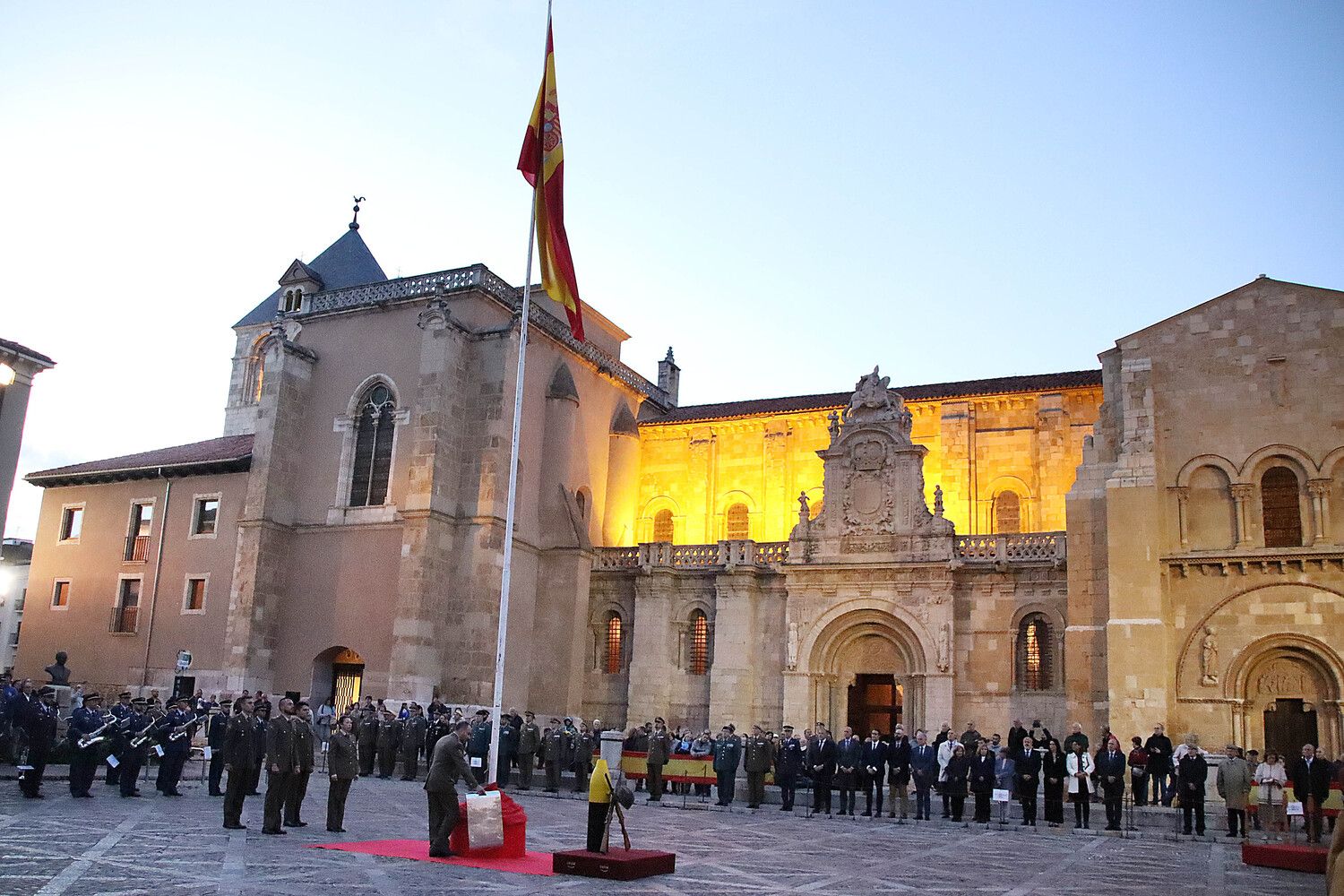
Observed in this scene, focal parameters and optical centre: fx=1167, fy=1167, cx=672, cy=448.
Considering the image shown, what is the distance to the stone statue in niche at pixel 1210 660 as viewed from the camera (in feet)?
79.5

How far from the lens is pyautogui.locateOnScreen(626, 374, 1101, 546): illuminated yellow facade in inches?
1292

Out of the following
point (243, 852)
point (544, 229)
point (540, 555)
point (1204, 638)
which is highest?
point (544, 229)

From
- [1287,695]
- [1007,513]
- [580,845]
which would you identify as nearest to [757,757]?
[580,845]

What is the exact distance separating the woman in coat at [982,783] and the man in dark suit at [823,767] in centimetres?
263

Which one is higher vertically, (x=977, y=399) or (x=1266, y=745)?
(x=977, y=399)

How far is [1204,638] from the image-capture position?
24500mm

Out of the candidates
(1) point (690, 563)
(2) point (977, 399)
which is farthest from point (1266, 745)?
(1) point (690, 563)

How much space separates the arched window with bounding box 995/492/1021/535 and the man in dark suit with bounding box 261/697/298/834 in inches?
907

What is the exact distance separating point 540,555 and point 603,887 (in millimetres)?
23037

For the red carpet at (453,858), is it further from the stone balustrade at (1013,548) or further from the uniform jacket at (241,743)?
the stone balustrade at (1013,548)

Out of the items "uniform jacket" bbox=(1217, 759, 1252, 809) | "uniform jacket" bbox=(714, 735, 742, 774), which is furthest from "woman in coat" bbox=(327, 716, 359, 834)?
"uniform jacket" bbox=(1217, 759, 1252, 809)

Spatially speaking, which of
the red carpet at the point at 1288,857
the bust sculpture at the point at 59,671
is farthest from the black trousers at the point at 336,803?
the bust sculpture at the point at 59,671

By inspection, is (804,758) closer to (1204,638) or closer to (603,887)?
(1204,638)

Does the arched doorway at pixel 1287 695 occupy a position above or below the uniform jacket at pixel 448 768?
above
